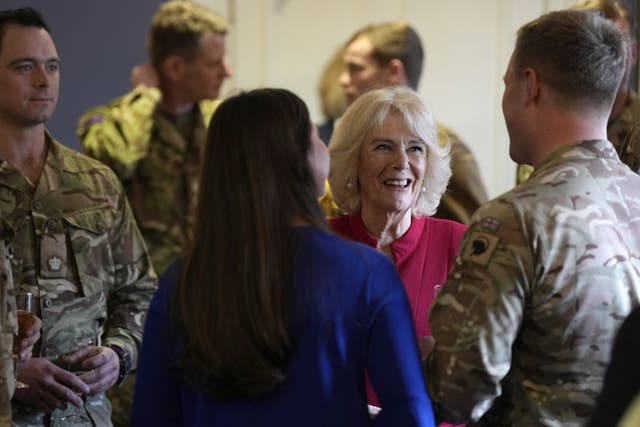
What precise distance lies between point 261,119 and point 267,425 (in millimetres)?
553

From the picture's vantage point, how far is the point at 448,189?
15.0ft

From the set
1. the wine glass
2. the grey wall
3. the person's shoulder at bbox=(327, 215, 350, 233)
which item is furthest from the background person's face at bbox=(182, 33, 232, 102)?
the wine glass

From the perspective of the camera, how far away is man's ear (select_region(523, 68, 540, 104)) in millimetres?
2473

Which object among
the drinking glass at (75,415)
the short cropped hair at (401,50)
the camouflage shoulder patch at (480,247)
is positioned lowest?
the drinking glass at (75,415)

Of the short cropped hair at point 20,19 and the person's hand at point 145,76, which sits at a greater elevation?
the short cropped hair at point 20,19

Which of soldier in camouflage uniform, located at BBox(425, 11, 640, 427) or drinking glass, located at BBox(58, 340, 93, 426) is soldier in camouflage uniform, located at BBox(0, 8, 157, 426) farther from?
soldier in camouflage uniform, located at BBox(425, 11, 640, 427)

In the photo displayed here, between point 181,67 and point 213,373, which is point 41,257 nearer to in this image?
point 213,373

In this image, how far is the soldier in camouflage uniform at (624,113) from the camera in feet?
12.6

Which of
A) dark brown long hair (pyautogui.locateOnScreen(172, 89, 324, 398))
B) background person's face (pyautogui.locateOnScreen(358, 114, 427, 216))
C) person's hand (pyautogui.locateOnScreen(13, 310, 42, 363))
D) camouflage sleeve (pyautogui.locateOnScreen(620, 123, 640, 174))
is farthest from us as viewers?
camouflage sleeve (pyautogui.locateOnScreen(620, 123, 640, 174))

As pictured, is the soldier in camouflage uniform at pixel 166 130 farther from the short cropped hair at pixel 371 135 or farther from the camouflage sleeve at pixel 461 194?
the short cropped hair at pixel 371 135

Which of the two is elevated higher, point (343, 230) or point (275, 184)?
point (275, 184)

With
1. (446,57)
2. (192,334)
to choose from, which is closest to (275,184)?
(192,334)

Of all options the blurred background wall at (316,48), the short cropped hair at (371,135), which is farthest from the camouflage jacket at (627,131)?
the blurred background wall at (316,48)

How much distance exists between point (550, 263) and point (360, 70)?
9.13 feet
